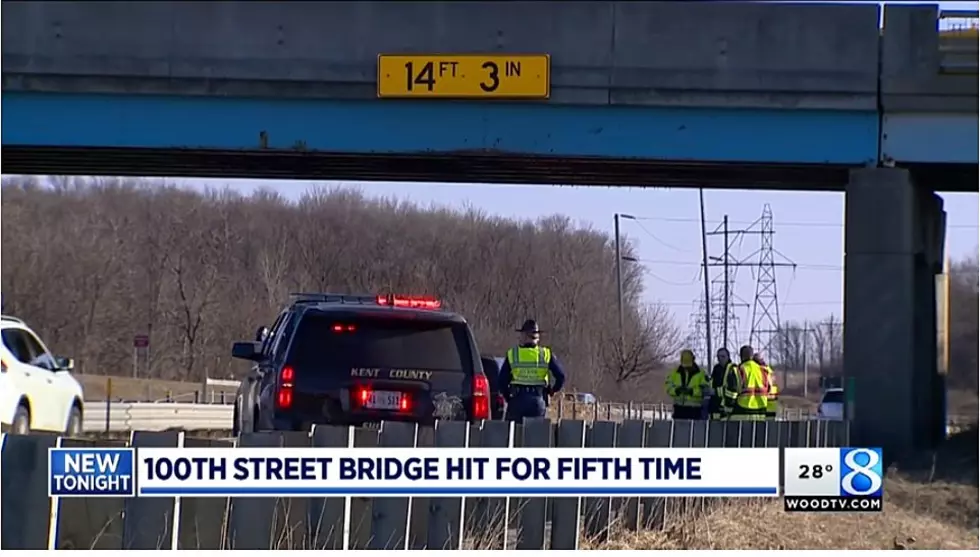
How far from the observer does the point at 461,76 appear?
55.6ft

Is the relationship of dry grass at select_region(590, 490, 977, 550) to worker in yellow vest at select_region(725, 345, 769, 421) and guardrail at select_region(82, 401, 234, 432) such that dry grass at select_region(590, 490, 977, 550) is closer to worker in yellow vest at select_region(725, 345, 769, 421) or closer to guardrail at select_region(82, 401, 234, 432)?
worker in yellow vest at select_region(725, 345, 769, 421)

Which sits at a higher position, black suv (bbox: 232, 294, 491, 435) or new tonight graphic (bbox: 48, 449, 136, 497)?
black suv (bbox: 232, 294, 491, 435)

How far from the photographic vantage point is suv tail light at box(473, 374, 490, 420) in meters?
12.4

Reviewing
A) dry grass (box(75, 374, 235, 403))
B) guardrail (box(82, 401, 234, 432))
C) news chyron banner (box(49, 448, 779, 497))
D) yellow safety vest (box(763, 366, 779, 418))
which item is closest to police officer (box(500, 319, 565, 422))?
yellow safety vest (box(763, 366, 779, 418))

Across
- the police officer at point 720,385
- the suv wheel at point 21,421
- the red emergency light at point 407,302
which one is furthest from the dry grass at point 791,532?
the suv wheel at point 21,421

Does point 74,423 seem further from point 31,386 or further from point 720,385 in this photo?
point 720,385

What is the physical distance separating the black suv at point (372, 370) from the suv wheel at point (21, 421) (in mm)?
3171

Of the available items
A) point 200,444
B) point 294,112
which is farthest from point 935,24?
point 200,444

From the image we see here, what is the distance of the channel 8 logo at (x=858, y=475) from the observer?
10352 mm

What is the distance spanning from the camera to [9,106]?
17.1 m

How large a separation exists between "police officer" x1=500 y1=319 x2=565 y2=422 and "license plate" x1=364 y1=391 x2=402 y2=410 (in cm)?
434

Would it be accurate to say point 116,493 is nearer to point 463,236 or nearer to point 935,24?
point 935,24

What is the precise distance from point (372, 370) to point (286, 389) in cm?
74

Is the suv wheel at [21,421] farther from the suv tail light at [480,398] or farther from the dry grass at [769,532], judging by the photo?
the dry grass at [769,532]
